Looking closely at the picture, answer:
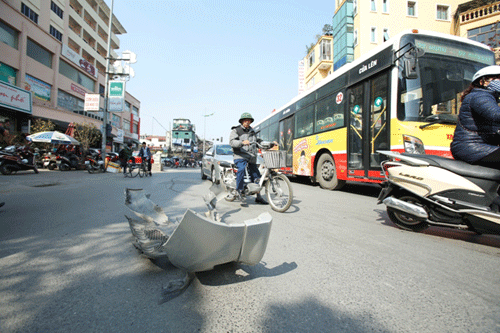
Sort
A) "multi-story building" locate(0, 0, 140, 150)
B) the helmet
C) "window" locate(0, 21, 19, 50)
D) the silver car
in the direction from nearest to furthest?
the helmet → the silver car → "window" locate(0, 21, 19, 50) → "multi-story building" locate(0, 0, 140, 150)

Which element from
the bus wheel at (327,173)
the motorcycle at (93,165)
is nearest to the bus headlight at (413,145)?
the bus wheel at (327,173)

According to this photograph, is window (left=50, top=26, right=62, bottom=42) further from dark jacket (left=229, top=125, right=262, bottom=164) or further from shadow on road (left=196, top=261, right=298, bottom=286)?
shadow on road (left=196, top=261, right=298, bottom=286)

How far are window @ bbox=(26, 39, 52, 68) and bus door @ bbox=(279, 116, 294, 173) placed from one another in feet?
75.2

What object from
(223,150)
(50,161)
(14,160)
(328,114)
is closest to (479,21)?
(328,114)

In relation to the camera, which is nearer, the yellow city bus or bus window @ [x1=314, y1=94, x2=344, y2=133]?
the yellow city bus

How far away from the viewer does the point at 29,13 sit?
2284 centimetres

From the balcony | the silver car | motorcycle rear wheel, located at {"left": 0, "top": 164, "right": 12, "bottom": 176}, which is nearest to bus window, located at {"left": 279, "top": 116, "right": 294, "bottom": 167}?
the silver car

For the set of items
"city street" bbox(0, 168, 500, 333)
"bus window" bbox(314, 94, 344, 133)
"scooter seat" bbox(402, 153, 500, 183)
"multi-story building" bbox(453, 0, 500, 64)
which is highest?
"multi-story building" bbox(453, 0, 500, 64)

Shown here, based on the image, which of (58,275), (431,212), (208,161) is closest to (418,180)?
(431,212)

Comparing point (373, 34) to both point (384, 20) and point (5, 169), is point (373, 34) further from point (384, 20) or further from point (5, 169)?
point (5, 169)

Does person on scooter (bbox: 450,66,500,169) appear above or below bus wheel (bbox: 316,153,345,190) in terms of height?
above

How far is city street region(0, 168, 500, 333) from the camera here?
141 centimetres

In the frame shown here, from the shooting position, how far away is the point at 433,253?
2582mm

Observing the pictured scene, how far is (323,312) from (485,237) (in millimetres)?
3051
